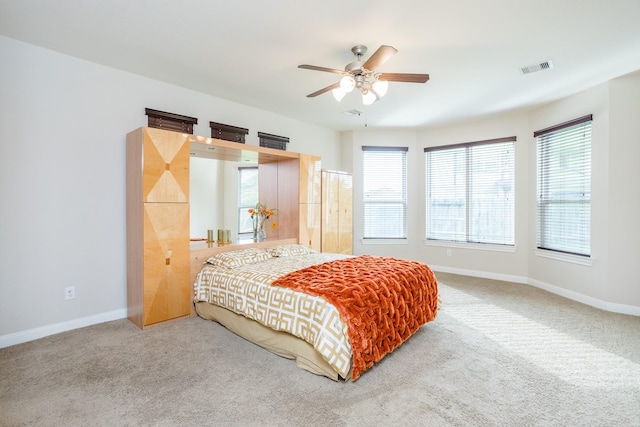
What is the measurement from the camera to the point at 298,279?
266cm

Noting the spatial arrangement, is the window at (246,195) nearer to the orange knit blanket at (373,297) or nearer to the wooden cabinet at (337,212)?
the wooden cabinet at (337,212)

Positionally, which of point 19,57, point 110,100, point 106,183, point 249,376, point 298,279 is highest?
point 19,57

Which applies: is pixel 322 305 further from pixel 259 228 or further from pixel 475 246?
pixel 475 246

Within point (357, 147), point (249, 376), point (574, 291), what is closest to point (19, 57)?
point (249, 376)

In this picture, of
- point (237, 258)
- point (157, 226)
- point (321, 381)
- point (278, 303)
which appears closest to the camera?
point (321, 381)

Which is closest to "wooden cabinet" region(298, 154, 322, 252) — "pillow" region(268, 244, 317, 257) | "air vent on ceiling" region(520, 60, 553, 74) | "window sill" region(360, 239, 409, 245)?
"pillow" region(268, 244, 317, 257)

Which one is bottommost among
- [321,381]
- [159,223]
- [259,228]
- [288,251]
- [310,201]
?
[321,381]

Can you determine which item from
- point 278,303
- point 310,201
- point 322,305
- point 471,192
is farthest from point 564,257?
point 278,303

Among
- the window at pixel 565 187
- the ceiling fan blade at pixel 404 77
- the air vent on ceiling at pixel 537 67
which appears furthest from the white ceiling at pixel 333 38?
the window at pixel 565 187

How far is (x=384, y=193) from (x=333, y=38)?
12.2ft

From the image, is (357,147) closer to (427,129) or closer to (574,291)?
(427,129)

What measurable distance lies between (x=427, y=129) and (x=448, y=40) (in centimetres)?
→ 322

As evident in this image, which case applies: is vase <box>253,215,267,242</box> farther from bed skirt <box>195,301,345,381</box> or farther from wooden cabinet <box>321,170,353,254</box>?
bed skirt <box>195,301,345,381</box>

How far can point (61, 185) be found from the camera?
300 centimetres
